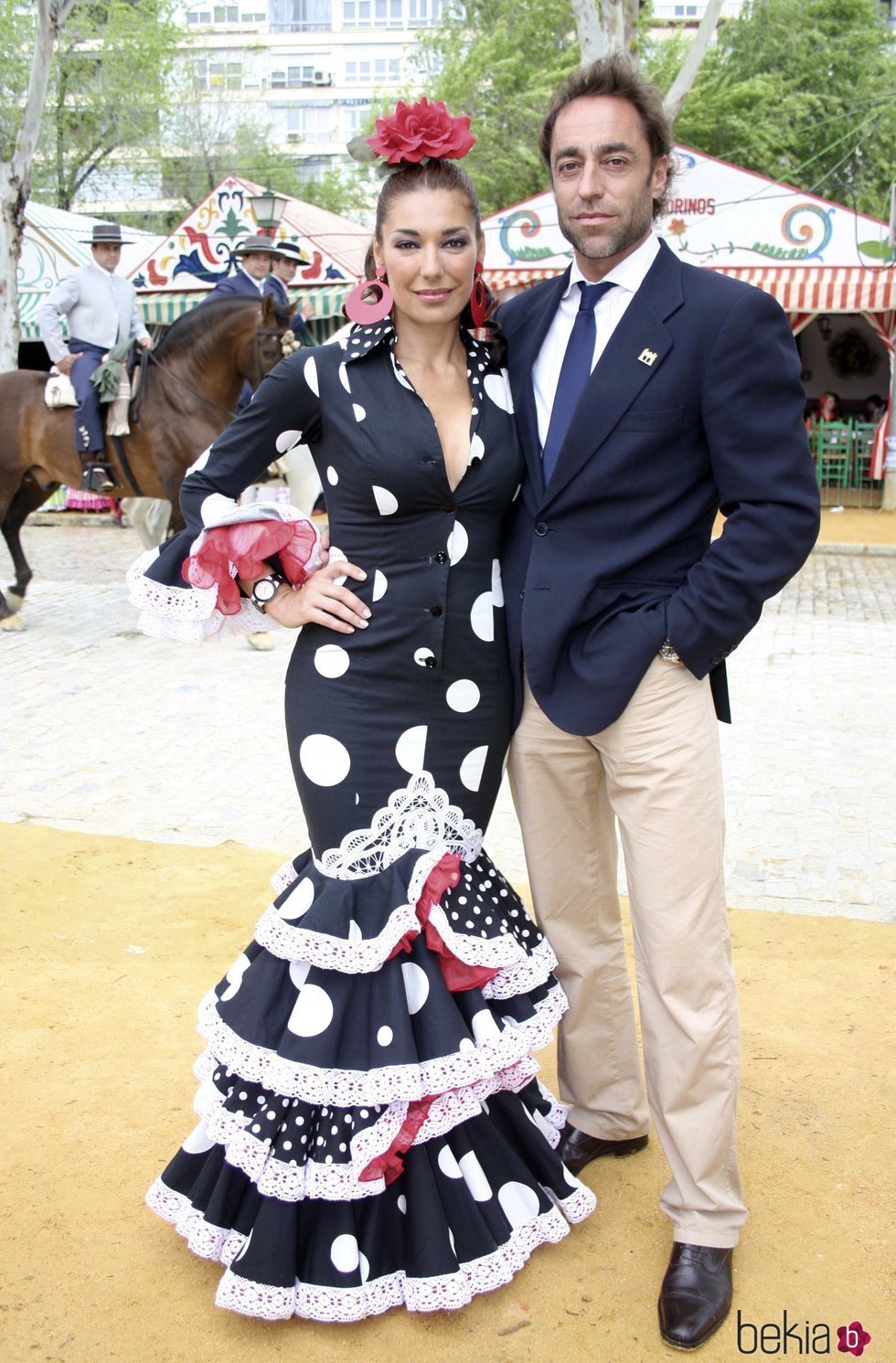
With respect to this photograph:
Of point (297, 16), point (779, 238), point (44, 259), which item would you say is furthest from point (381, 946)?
point (297, 16)

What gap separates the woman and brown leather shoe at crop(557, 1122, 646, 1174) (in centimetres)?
23

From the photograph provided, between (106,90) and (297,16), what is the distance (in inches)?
1737

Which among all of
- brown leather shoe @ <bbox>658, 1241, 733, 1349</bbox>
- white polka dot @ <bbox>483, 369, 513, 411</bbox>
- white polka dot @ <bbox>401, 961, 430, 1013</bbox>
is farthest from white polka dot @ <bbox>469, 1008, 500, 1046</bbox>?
white polka dot @ <bbox>483, 369, 513, 411</bbox>

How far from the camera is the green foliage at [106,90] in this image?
28.0 meters

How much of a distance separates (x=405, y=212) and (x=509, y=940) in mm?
1425

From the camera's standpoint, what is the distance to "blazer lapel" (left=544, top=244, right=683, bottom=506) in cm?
228

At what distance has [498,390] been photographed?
249 cm

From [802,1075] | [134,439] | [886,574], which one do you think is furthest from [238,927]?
[886,574]

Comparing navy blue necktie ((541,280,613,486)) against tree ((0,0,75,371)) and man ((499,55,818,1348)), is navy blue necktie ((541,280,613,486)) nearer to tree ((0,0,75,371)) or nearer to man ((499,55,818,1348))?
man ((499,55,818,1348))

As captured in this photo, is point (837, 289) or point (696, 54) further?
point (837, 289)

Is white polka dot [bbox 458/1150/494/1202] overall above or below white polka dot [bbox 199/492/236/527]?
below

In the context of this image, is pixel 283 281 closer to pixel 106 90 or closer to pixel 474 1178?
pixel 474 1178

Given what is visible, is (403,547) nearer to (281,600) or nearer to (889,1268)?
(281,600)

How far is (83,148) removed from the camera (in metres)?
29.8
